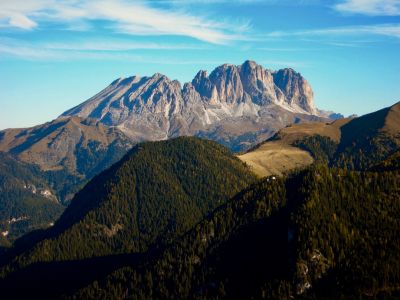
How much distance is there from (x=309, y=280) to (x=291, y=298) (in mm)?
10128

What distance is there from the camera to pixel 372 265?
633 ft

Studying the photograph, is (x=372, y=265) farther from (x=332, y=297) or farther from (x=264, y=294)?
(x=264, y=294)

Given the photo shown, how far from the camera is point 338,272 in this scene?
645ft

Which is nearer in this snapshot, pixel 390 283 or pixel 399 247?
pixel 390 283

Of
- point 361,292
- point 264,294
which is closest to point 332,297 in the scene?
point 361,292

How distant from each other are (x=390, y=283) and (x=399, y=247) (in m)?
18.2

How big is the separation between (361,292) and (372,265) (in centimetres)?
1242

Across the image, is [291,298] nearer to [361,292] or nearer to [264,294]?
[264,294]

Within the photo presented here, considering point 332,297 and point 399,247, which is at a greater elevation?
point 399,247

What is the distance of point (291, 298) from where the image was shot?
193 meters

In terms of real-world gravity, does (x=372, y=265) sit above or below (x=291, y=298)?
above

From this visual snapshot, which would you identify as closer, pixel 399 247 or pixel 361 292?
pixel 361 292

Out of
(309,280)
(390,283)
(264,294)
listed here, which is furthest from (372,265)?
(264,294)

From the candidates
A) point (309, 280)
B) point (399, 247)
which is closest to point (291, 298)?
point (309, 280)
